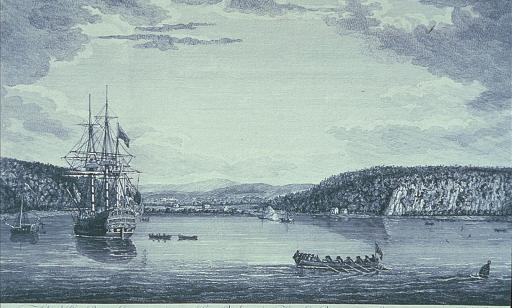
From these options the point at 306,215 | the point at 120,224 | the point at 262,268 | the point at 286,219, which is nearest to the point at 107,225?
the point at 120,224

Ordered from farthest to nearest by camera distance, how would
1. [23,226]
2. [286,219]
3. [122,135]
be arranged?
[286,219] < [122,135] < [23,226]

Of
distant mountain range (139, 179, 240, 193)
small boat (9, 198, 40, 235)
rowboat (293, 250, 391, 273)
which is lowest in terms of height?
rowboat (293, 250, 391, 273)

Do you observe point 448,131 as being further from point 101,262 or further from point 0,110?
point 0,110

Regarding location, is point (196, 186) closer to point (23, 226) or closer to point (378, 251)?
point (23, 226)

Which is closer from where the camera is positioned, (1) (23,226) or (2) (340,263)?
(1) (23,226)

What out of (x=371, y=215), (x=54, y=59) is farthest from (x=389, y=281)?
(x=54, y=59)

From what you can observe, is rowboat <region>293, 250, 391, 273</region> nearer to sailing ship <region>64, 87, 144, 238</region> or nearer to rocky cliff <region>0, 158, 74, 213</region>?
sailing ship <region>64, 87, 144, 238</region>

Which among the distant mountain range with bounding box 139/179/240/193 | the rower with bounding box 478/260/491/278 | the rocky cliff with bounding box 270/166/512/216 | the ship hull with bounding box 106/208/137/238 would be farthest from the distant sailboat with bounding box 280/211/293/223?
the rower with bounding box 478/260/491/278
